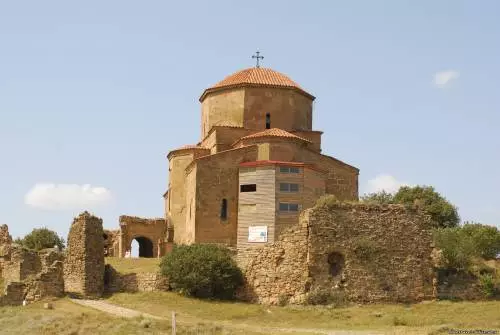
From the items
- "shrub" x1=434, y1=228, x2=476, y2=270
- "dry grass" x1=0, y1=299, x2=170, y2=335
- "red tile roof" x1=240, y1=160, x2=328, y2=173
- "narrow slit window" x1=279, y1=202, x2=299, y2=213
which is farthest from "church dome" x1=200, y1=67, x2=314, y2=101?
"dry grass" x1=0, y1=299, x2=170, y2=335

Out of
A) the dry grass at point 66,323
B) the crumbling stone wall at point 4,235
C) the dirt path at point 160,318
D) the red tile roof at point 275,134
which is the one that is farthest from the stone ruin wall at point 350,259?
the crumbling stone wall at point 4,235

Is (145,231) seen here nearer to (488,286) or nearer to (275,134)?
(275,134)

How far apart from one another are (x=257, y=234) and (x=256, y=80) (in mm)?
9552

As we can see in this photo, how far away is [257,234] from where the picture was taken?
1398 inches

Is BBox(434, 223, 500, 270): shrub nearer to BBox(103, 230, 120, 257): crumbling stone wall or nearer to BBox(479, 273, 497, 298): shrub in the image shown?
BBox(479, 273, 497, 298): shrub

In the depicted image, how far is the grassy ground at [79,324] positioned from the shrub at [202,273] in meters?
4.14

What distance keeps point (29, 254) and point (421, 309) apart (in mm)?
14210

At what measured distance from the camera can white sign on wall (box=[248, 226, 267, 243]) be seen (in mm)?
35281

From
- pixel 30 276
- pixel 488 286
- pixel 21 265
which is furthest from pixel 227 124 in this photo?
pixel 488 286

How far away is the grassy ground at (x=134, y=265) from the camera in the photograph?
32875mm

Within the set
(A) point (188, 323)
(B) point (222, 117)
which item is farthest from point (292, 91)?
(A) point (188, 323)

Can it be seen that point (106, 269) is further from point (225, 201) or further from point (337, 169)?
point (337, 169)

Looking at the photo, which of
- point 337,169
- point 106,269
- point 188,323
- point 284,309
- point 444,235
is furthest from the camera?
point 337,169

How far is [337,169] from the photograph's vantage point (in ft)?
133
